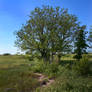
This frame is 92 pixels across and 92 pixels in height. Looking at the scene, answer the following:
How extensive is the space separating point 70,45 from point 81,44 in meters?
9.18

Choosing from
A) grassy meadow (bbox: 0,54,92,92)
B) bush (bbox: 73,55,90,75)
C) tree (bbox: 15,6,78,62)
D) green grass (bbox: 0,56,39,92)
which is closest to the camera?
grassy meadow (bbox: 0,54,92,92)

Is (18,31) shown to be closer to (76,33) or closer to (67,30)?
(67,30)

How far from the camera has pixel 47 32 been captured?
20.8m

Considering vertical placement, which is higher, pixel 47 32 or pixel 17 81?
pixel 47 32

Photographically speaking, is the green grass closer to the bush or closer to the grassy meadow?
the grassy meadow

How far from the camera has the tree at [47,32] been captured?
66.5 feet

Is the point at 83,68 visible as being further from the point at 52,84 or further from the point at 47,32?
the point at 47,32

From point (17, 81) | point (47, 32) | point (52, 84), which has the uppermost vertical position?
point (47, 32)

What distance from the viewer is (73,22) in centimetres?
2231

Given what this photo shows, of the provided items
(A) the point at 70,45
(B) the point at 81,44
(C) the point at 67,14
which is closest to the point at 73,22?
(C) the point at 67,14

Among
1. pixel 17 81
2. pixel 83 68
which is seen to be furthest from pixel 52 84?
pixel 83 68

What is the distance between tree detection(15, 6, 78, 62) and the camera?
20266 millimetres

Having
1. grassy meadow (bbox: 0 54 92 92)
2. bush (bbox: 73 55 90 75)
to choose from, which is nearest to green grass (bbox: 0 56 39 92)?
grassy meadow (bbox: 0 54 92 92)

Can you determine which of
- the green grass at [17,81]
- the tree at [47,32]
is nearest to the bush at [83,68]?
the green grass at [17,81]
